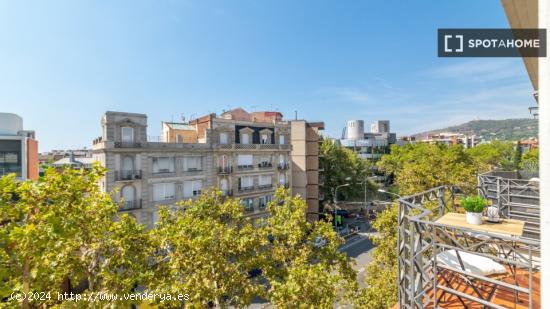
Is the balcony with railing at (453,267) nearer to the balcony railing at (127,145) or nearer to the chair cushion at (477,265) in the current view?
the chair cushion at (477,265)

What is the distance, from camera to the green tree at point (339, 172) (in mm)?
41906

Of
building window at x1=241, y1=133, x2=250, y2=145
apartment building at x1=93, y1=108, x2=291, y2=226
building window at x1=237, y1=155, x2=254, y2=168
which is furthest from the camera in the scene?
building window at x1=241, y1=133, x2=250, y2=145

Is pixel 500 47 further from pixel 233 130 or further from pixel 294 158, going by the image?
pixel 294 158

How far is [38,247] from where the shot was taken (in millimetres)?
6230

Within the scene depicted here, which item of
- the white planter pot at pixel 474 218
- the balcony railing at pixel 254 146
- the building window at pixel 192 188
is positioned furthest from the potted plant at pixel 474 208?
the balcony railing at pixel 254 146

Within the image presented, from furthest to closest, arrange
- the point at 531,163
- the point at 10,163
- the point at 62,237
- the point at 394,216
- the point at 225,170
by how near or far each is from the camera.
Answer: the point at 531,163 → the point at 225,170 → the point at 10,163 → the point at 394,216 → the point at 62,237

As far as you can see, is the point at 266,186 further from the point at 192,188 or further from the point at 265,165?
the point at 192,188

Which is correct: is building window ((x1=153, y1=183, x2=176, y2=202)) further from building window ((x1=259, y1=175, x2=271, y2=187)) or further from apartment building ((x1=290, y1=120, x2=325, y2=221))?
apartment building ((x1=290, y1=120, x2=325, y2=221))

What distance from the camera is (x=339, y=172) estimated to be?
4216cm

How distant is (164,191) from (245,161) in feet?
29.8

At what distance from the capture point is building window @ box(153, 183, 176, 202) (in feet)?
79.0

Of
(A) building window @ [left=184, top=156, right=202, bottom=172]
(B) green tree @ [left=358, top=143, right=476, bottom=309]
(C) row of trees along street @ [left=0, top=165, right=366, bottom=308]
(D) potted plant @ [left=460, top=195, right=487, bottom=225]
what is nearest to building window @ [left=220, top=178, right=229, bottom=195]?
(A) building window @ [left=184, top=156, right=202, bottom=172]

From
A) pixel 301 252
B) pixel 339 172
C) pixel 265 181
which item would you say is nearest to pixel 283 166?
pixel 265 181

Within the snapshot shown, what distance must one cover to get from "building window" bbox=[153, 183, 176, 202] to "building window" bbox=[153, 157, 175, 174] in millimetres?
1211
